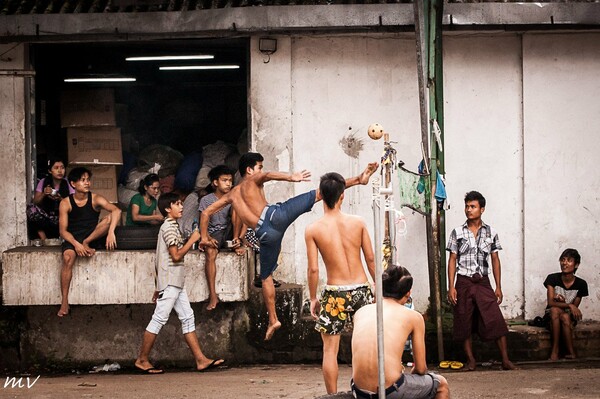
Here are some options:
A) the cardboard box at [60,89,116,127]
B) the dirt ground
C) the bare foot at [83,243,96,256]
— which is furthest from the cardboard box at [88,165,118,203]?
the dirt ground

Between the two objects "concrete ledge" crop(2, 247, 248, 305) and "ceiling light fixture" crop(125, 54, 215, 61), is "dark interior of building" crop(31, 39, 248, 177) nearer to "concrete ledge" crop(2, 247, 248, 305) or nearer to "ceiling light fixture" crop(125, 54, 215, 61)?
"ceiling light fixture" crop(125, 54, 215, 61)

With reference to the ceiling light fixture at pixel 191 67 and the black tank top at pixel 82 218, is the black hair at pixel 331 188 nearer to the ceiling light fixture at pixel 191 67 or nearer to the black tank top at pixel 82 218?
the black tank top at pixel 82 218

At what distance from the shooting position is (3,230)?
12.2 m

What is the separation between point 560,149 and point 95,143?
5.38m

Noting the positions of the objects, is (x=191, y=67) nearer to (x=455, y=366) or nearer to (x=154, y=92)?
(x=154, y=92)

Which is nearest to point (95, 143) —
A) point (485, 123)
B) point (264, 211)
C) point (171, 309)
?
point (171, 309)

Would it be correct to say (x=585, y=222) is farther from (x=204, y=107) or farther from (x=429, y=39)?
(x=204, y=107)

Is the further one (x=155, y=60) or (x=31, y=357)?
(x=155, y=60)

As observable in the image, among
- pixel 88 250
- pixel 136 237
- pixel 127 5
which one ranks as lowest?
pixel 88 250

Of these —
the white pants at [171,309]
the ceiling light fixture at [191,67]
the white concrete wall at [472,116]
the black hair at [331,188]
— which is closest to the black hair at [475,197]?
the white concrete wall at [472,116]

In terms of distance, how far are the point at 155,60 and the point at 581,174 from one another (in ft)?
18.9

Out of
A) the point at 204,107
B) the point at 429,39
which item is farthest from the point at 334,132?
the point at 204,107

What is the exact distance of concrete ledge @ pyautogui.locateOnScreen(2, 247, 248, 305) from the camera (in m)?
11.7

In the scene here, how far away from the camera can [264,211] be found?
34.5ft
